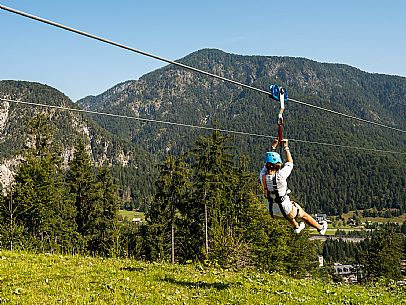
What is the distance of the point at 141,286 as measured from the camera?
10.2 m

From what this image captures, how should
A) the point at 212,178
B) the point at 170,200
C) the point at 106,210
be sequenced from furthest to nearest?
the point at 106,210
the point at 170,200
the point at 212,178

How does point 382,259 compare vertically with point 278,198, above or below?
below

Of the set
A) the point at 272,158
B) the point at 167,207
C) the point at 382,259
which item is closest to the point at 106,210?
the point at 167,207

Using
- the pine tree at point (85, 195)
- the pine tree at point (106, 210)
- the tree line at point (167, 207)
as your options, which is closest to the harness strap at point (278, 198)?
the tree line at point (167, 207)

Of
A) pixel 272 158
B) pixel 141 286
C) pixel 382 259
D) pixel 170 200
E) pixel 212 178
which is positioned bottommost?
pixel 382 259

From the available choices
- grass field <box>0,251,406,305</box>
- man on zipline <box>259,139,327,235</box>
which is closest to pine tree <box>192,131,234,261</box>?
→ grass field <box>0,251,406,305</box>

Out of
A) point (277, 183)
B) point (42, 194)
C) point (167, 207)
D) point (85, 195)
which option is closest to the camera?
point (277, 183)

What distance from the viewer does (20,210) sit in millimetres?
38438

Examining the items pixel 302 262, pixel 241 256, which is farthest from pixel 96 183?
pixel 241 256

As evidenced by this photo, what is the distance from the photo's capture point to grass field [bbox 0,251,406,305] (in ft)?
29.9

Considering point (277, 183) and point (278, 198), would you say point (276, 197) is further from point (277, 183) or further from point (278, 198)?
point (277, 183)

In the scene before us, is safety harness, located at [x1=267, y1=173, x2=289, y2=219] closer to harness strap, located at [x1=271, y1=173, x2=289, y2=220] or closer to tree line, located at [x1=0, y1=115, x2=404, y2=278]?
harness strap, located at [x1=271, y1=173, x2=289, y2=220]

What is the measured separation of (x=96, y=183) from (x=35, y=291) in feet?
123

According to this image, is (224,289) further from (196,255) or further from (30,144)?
(30,144)
